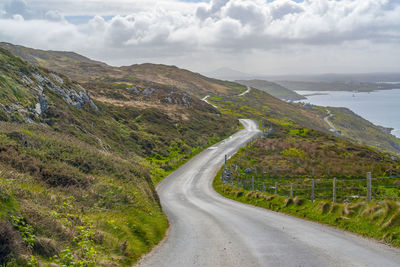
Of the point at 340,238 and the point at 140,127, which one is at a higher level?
the point at 140,127

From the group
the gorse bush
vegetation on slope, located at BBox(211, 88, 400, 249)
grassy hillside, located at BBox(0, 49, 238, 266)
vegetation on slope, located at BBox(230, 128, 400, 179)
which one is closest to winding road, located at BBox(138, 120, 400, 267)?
vegetation on slope, located at BBox(211, 88, 400, 249)

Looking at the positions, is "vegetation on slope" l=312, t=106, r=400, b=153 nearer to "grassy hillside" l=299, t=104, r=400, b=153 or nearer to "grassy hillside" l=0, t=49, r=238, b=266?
"grassy hillside" l=299, t=104, r=400, b=153

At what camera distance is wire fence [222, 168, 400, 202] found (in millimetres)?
23748

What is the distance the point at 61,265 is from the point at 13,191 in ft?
9.82

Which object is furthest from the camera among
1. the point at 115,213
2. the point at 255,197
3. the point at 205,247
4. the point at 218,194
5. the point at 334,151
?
the point at 334,151

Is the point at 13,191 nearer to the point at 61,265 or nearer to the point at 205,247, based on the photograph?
the point at 61,265

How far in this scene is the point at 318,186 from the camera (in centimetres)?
3139

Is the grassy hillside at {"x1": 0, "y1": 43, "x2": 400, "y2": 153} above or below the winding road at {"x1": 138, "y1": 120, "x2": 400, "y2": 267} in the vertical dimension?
above

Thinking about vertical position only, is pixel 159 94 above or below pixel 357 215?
above

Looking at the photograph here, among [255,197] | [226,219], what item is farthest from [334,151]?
[226,219]

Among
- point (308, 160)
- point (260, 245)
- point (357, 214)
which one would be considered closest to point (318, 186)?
point (308, 160)

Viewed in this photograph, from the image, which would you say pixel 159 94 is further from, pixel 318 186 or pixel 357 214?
pixel 357 214

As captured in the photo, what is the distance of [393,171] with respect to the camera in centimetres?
3703

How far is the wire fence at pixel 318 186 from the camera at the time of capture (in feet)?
77.9
